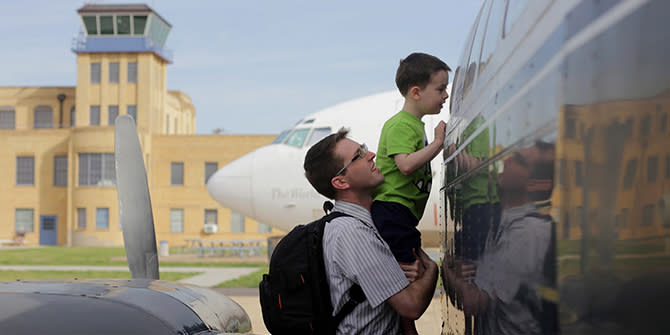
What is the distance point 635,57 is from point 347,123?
10.9 metres

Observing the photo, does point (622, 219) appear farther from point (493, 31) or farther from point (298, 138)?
point (298, 138)

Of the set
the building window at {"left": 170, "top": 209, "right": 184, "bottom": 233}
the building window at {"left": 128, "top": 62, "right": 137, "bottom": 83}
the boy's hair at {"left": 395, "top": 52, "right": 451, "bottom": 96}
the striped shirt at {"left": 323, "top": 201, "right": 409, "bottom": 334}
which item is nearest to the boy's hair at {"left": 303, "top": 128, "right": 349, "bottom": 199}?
the striped shirt at {"left": 323, "top": 201, "right": 409, "bottom": 334}

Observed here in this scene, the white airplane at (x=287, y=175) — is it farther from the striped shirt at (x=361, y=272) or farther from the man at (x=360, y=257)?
the striped shirt at (x=361, y=272)

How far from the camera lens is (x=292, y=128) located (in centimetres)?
1335

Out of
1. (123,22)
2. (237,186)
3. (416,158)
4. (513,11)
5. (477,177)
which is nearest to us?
(513,11)

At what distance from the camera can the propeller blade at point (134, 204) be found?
451 cm

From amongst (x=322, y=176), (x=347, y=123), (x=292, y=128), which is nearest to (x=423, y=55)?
(x=322, y=176)

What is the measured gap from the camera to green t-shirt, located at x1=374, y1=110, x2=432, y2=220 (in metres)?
2.83

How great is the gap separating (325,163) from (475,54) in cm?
65

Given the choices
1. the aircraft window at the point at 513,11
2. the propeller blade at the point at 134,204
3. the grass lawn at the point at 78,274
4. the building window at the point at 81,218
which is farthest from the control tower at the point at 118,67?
the aircraft window at the point at 513,11

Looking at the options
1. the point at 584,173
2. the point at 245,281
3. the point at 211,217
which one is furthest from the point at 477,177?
the point at 211,217

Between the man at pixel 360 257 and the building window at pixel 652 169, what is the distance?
130cm

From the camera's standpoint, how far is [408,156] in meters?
2.75

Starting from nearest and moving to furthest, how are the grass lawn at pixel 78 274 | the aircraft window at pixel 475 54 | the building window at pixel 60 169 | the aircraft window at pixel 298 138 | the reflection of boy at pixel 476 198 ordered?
the reflection of boy at pixel 476 198
the aircraft window at pixel 475 54
the aircraft window at pixel 298 138
the grass lawn at pixel 78 274
the building window at pixel 60 169
